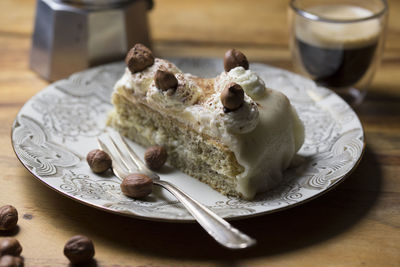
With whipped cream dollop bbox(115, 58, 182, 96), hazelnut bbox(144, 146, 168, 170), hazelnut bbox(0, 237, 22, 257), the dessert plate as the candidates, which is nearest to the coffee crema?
the dessert plate

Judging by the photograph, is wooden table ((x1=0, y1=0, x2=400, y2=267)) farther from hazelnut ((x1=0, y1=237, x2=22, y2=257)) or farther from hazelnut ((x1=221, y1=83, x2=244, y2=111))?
hazelnut ((x1=221, y1=83, x2=244, y2=111))

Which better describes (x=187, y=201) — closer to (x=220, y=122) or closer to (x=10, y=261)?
(x=220, y=122)

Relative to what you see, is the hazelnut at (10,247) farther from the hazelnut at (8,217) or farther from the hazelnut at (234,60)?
the hazelnut at (234,60)

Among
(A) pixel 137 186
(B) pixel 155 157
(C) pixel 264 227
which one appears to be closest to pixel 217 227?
(C) pixel 264 227

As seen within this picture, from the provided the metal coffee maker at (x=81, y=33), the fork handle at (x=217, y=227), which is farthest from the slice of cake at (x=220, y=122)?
the metal coffee maker at (x=81, y=33)

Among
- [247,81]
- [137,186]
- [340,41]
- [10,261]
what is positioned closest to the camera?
[10,261]
